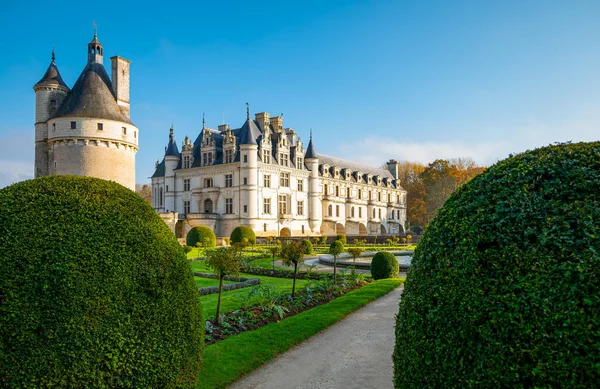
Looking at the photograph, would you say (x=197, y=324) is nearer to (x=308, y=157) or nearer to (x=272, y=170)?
(x=272, y=170)

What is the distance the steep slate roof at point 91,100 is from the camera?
102 feet

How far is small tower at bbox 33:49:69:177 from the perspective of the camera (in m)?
32.4

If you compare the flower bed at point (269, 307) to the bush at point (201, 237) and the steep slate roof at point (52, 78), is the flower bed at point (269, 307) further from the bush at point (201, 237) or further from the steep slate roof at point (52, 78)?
the steep slate roof at point (52, 78)

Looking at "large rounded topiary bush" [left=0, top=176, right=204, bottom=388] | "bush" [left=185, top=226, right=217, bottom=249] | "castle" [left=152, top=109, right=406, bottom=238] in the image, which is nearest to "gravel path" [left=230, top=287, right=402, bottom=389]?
"large rounded topiary bush" [left=0, top=176, right=204, bottom=388]

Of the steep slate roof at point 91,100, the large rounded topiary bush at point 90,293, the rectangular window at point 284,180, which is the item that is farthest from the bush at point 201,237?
the large rounded topiary bush at point 90,293

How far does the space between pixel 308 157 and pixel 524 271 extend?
48.1 metres

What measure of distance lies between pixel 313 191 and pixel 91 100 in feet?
85.0

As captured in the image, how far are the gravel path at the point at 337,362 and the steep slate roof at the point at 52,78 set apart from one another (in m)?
32.2

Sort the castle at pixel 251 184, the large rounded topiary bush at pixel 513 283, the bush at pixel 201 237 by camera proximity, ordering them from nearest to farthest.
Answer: the large rounded topiary bush at pixel 513 283 < the bush at pixel 201 237 < the castle at pixel 251 184

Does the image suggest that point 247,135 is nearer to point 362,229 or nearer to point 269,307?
point 362,229

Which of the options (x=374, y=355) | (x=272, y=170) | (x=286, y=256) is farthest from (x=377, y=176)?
(x=374, y=355)

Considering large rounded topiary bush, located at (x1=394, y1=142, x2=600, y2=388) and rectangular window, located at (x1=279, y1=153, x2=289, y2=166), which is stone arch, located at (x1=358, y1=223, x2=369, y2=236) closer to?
rectangular window, located at (x1=279, y1=153, x2=289, y2=166)

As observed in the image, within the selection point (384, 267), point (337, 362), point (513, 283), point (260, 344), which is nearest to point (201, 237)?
point (384, 267)

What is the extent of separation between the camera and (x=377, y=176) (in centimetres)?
6488
